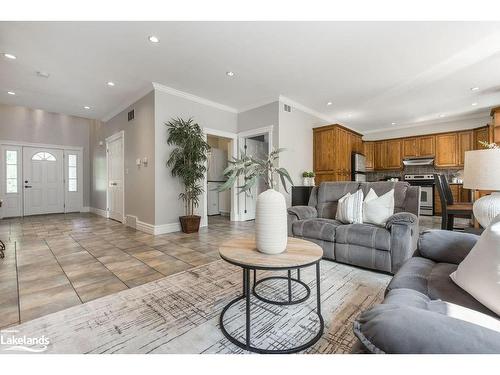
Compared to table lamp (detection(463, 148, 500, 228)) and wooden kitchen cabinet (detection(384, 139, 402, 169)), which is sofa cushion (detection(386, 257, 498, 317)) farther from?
wooden kitchen cabinet (detection(384, 139, 402, 169))

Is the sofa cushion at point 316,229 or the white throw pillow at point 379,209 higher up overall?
the white throw pillow at point 379,209

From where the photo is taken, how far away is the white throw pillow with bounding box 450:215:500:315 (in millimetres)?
883

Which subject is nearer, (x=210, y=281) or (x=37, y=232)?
(x=210, y=281)

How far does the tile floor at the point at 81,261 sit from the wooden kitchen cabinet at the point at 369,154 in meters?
4.87

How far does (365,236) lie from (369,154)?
5825 millimetres

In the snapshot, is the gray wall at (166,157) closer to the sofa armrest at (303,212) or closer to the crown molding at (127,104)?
the crown molding at (127,104)

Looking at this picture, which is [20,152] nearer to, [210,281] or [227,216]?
[227,216]

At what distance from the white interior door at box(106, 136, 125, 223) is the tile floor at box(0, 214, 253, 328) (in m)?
0.88

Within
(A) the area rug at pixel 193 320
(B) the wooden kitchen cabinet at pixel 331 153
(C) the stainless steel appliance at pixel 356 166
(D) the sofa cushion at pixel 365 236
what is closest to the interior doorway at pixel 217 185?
(B) the wooden kitchen cabinet at pixel 331 153

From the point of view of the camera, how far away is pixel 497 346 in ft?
1.67

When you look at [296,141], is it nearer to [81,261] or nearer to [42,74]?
[81,261]

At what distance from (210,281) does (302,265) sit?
3.81 feet

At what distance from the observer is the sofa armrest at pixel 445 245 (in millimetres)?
1334

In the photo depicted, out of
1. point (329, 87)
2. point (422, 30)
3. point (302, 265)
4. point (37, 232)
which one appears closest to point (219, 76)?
point (329, 87)
